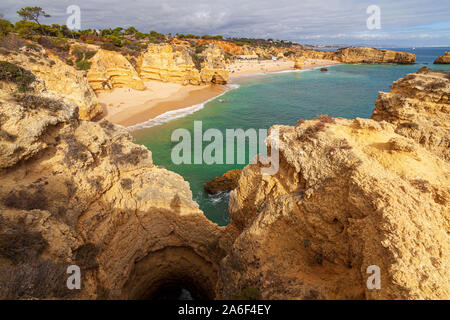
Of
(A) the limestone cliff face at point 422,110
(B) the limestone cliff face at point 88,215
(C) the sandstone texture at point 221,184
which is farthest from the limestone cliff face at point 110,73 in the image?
(A) the limestone cliff face at point 422,110

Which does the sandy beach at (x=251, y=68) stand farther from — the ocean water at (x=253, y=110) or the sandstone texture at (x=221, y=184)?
the sandstone texture at (x=221, y=184)

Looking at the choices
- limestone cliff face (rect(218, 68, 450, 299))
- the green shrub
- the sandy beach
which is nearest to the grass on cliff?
limestone cliff face (rect(218, 68, 450, 299))

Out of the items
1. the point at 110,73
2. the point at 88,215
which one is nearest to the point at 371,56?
the point at 110,73

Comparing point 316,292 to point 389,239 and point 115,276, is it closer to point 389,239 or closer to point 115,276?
point 389,239

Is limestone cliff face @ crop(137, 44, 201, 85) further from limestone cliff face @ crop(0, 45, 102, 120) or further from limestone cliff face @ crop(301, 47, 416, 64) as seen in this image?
limestone cliff face @ crop(301, 47, 416, 64)

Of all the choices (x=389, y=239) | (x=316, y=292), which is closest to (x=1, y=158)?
(x=316, y=292)

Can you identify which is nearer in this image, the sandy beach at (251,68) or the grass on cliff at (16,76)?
the grass on cliff at (16,76)
